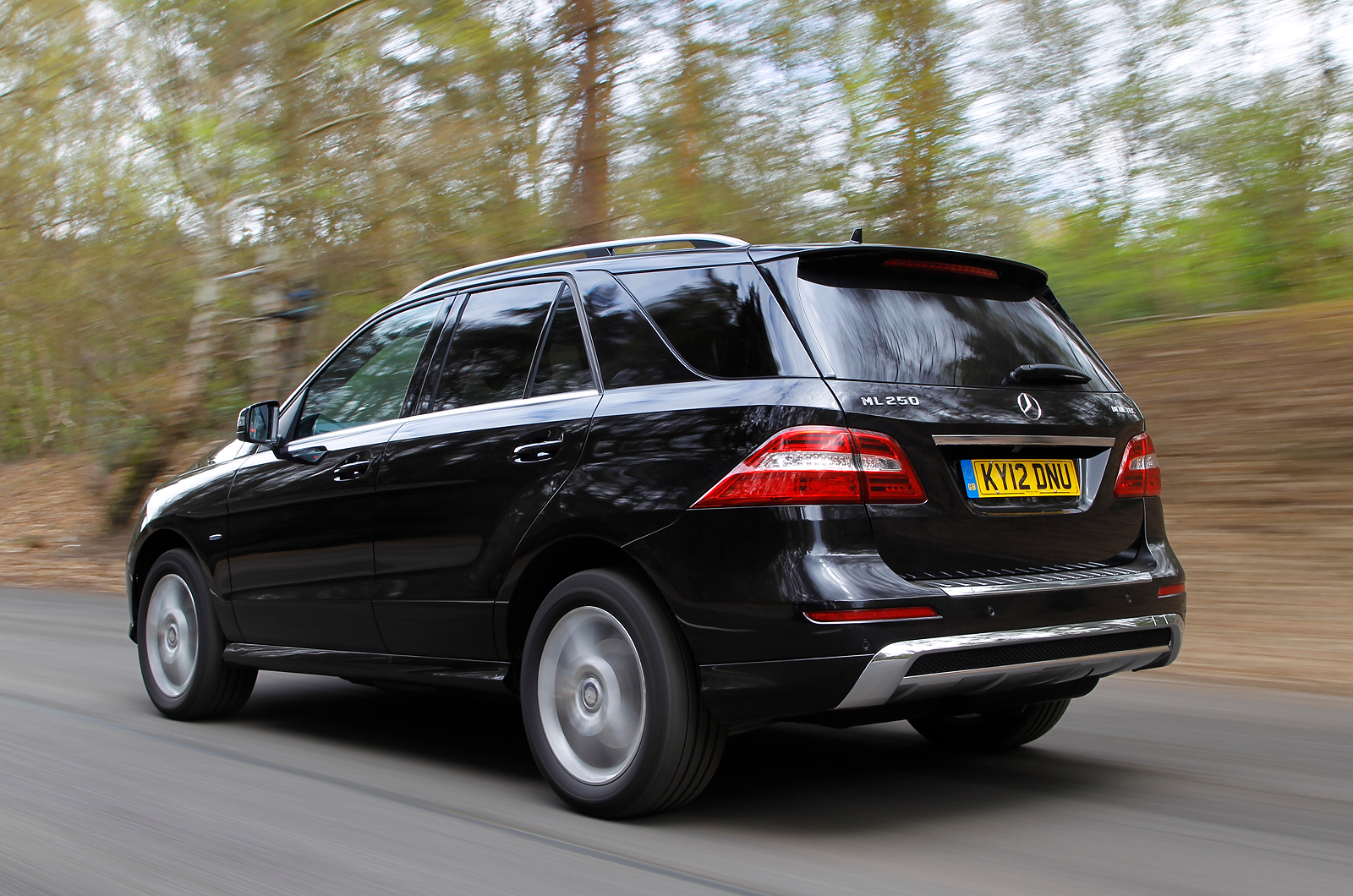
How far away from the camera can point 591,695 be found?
3.99 meters

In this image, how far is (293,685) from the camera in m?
6.85

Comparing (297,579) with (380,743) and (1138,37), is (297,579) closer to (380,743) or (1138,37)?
(380,743)

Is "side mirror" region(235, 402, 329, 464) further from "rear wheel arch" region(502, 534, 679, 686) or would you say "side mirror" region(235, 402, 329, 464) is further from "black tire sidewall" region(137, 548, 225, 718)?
"rear wheel arch" region(502, 534, 679, 686)

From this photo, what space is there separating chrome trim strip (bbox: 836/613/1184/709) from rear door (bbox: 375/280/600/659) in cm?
122

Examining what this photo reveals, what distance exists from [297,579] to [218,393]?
11.9 m

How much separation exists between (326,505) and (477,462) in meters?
0.99

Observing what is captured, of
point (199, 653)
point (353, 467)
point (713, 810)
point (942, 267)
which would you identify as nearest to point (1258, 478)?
point (942, 267)

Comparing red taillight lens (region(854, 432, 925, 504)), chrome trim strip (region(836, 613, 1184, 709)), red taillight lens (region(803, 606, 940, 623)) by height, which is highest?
red taillight lens (region(854, 432, 925, 504))

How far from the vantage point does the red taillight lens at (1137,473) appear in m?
4.14

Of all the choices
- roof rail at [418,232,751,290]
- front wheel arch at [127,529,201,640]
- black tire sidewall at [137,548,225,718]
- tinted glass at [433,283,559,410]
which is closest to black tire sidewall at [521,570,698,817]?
tinted glass at [433,283,559,410]

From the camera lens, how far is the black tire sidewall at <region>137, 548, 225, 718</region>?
573 centimetres

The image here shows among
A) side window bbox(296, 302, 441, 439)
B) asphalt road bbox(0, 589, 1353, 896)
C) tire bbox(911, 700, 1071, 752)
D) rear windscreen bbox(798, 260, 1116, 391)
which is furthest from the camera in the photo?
side window bbox(296, 302, 441, 439)

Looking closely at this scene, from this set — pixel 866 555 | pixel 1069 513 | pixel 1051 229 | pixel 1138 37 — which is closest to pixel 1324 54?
pixel 1138 37

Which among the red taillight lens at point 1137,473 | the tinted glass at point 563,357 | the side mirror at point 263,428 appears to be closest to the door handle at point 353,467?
the side mirror at point 263,428
